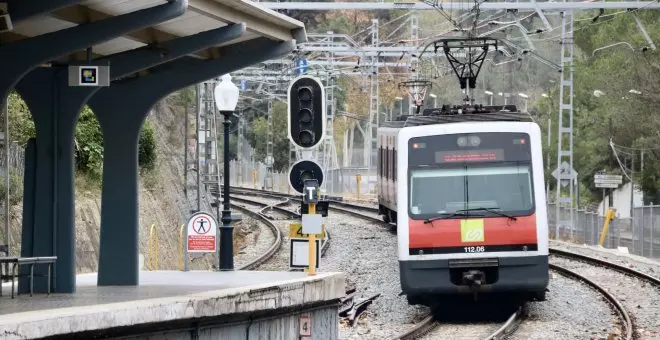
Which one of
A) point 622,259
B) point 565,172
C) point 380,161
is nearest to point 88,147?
point 380,161

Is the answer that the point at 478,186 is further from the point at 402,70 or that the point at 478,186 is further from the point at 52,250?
the point at 402,70

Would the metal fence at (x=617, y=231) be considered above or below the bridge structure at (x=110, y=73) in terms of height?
below

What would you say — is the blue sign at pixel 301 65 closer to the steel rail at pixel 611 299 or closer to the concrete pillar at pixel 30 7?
the steel rail at pixel 611 299

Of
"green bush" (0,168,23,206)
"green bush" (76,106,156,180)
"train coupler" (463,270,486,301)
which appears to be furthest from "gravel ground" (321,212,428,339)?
"green bush" (0,168,23,206)

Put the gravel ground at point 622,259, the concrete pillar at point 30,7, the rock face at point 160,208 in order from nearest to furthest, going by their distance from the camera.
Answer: the concrete pillar at point 30,7 → the rock face at point 160,208 → the gravel ground at point 622,259

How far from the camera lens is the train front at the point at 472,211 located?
64.3ft

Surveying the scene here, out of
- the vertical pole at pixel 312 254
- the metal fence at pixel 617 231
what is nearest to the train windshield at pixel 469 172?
the vertical pole at pixel 312 254

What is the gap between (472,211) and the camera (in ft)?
64.8

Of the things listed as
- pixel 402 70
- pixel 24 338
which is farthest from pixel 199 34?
pixel 402 70

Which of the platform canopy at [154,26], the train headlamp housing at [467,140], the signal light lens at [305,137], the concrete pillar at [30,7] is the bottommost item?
the signal light lens at [305,137]

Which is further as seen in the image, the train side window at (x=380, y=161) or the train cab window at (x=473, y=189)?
the train side window at (x=380, y=161)

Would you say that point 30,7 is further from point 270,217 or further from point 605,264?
point 270,217

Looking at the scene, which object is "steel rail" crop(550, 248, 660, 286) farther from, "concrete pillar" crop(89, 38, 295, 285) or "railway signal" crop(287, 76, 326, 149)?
"concrete pillar" crop(89, 38, 295, 285)

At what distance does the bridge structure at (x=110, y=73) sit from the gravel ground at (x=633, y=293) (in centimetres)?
712
